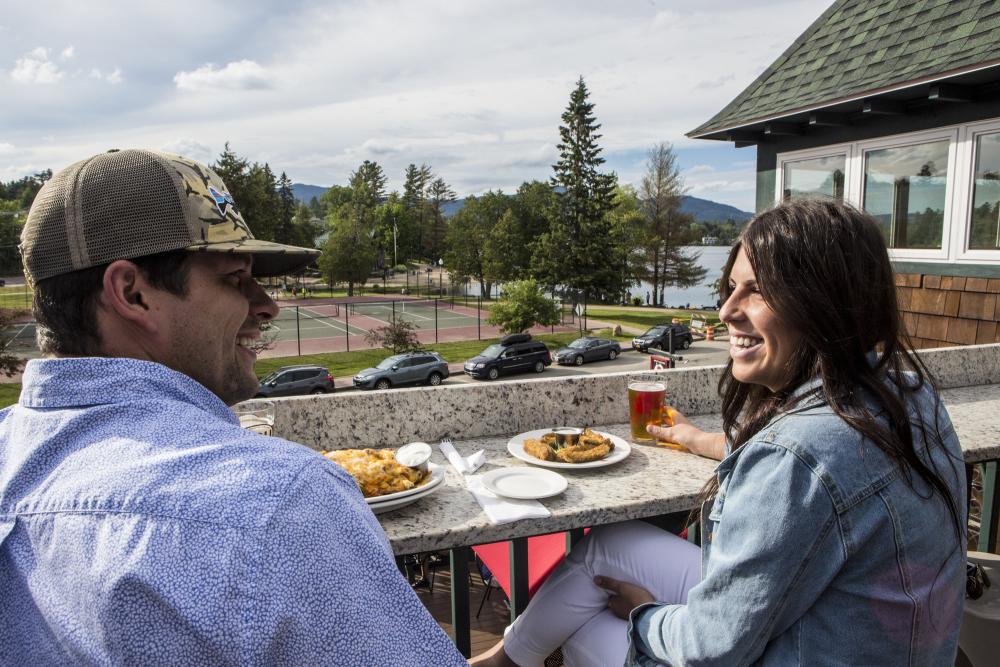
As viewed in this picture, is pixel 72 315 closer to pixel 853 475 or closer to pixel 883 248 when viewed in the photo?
pixel 853 475

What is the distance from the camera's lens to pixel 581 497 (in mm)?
1860

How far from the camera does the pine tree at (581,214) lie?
162ft

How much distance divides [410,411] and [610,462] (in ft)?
2.59

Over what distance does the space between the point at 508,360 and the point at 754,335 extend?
1100 inches

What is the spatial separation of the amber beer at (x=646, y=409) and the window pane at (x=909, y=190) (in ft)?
15.0

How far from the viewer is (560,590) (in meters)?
1.90

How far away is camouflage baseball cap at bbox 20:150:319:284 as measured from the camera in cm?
93

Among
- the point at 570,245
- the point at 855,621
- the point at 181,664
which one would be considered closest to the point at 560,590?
the point at 855,621

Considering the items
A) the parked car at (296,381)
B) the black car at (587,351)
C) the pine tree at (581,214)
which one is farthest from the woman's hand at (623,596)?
the pine tree at (581,214)

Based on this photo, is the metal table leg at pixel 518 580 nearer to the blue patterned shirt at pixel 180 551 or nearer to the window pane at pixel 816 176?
the blue patterned shirt at pixel 180 551

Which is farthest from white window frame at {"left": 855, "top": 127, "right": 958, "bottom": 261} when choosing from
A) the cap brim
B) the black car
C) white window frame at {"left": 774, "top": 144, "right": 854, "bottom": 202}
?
the black car

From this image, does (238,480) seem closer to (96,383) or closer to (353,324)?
(96,383)

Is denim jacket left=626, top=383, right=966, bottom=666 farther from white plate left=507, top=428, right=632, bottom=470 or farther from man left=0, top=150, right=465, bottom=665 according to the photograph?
white plate left=507, top=428, right=632, bottom=470

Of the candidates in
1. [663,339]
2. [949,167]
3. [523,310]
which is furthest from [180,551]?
[523,310]
